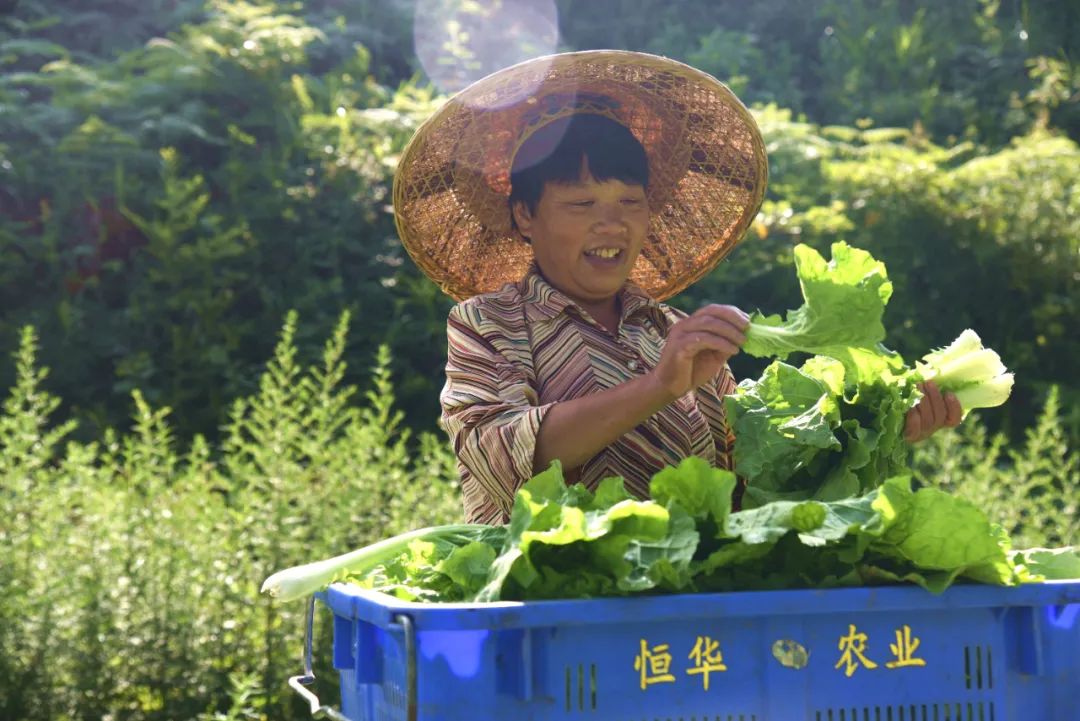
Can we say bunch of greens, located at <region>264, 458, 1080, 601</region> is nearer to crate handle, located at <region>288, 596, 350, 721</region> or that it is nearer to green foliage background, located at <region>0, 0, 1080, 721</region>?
crate handle, located at <region>288, 596, 350, 721</region>

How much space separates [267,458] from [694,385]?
283 centimetres

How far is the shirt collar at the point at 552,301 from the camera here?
10.2 feet

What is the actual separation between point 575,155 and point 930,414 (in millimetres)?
1076

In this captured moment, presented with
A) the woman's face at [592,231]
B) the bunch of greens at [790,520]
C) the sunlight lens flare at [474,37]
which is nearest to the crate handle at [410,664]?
the bunch of greens at [790,520]

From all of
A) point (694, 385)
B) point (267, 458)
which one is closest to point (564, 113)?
point (694, 385)

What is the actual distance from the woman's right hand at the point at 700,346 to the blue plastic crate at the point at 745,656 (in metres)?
0.55

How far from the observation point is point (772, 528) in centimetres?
Result: 203

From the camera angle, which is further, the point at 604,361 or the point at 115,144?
the point at 115,144

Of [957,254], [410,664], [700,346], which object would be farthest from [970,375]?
[957,254]

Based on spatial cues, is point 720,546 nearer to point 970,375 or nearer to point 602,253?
point 970,375

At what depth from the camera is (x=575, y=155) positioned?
3.18 m

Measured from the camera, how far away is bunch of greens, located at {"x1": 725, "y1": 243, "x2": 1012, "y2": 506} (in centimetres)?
242

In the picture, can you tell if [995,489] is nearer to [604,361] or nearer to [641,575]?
[604,361]

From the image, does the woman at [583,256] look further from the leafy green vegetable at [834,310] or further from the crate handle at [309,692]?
the crate handle at [309,692]
